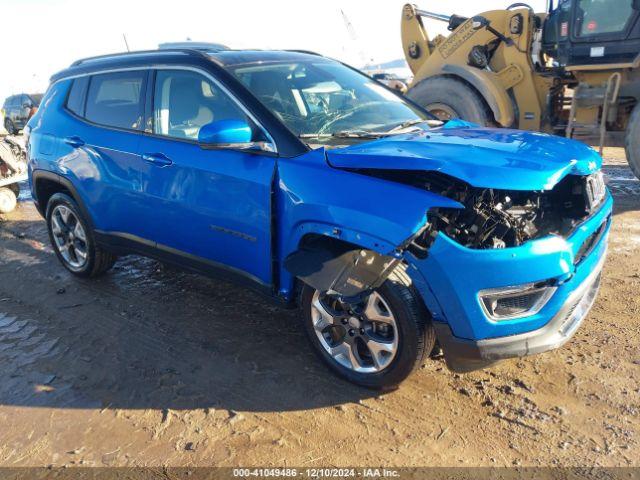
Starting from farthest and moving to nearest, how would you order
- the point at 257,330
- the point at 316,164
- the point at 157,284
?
the point at 157,284
the point at 257,330
the point at 316,164

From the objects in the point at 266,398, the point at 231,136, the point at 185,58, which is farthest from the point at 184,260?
the point at 185,58

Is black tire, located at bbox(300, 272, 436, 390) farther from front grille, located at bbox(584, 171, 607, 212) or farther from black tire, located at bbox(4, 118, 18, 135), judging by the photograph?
black tire, located at bbox(4, 118, 18, 135)

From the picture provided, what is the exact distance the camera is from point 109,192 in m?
4.20

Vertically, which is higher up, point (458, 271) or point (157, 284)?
point (458, 271)

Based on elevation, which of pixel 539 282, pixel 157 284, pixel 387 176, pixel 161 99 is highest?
pixel 161 99

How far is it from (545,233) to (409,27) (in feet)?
23.6

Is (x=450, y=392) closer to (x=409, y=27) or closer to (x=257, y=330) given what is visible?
(x=257, y=330)

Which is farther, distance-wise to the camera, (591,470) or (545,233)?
(545,233)

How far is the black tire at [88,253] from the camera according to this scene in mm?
4699

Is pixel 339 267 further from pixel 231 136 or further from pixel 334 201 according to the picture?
pixel 231 136

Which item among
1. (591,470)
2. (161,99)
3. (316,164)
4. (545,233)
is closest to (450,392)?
(591,470)

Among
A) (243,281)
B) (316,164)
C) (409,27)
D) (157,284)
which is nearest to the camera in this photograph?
(316,164)

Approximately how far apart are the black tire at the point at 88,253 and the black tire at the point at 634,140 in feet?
20.0

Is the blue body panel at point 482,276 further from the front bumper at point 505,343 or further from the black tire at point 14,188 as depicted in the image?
the black tire at point 14,188
